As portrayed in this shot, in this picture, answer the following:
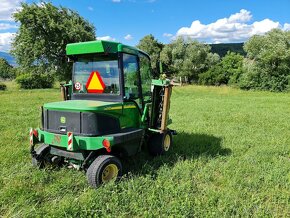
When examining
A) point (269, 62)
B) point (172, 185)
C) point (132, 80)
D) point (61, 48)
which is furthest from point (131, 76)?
point (269, 62)

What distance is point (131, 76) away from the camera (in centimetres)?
509

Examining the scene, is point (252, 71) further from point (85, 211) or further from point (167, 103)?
point (85, 211)

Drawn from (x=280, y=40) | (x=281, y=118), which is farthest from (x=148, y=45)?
(x=281, y=118)

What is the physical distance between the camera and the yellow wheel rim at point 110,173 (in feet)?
14.6

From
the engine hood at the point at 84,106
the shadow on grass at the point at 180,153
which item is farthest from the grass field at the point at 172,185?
the engine hood at the point at 84,106

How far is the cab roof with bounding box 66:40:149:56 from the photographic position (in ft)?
15.3

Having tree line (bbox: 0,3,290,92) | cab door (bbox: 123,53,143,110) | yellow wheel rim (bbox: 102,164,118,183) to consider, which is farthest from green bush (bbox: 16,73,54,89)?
yellow wheel rim (bbox: 102,164,118,183)

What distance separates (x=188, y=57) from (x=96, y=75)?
4128 centimetres

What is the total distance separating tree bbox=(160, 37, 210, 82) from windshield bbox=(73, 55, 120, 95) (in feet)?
128

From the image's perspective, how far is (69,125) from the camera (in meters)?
4.60

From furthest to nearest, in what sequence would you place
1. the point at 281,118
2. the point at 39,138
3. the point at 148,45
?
the point at 148,45, the point at 281,118, the point at 39,138

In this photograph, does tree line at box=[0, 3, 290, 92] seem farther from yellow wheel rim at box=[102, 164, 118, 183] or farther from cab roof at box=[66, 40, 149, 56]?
yellow wheel rim at box=[102, 164, 118, 183]

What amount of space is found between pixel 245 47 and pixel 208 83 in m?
10.5

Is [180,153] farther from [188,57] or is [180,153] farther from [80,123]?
[188,57]
